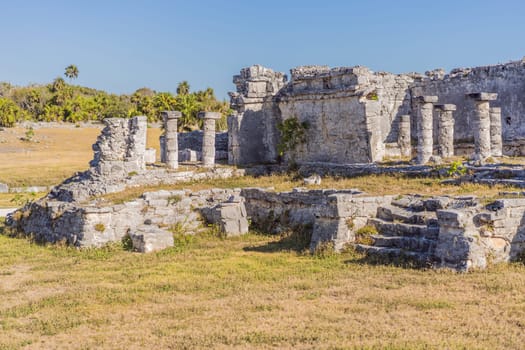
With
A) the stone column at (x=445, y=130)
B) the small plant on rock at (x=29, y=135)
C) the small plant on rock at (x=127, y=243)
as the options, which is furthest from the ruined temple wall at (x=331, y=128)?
the small plant on rock at (x=29, y=135)

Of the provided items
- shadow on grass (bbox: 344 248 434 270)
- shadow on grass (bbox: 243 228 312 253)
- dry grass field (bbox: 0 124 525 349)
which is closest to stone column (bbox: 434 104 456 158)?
dry grass field (bbox: 0 124 525 349)

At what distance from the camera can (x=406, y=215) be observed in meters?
13.1

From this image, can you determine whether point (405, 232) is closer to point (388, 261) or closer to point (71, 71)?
point (388, 261)

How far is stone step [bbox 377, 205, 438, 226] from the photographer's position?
1261 cm

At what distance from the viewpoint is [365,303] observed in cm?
920

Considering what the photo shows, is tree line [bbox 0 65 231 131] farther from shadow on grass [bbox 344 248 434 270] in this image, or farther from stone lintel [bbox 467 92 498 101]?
shadow on grass [bbox 344 248 434 270]

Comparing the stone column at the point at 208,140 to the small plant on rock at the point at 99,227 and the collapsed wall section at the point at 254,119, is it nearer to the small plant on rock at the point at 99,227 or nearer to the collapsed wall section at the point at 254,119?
the collapsed wall section at the point at 254,119

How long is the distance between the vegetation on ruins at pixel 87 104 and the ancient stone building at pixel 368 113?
25.6 m

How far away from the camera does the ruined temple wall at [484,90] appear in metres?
25.9

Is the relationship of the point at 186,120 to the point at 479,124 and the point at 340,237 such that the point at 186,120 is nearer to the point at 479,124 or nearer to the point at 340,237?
the point at 479,124

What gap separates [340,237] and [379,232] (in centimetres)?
83

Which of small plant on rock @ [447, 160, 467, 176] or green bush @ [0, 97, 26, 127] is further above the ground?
green bush @ [0, 97, 26, 127]

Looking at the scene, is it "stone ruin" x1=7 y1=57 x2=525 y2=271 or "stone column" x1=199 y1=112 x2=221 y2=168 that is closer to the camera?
"stone ruin" x1=7 y1=57 x2=525 y2=271

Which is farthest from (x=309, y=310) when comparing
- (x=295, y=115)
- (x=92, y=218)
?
(x=295, y=115)
